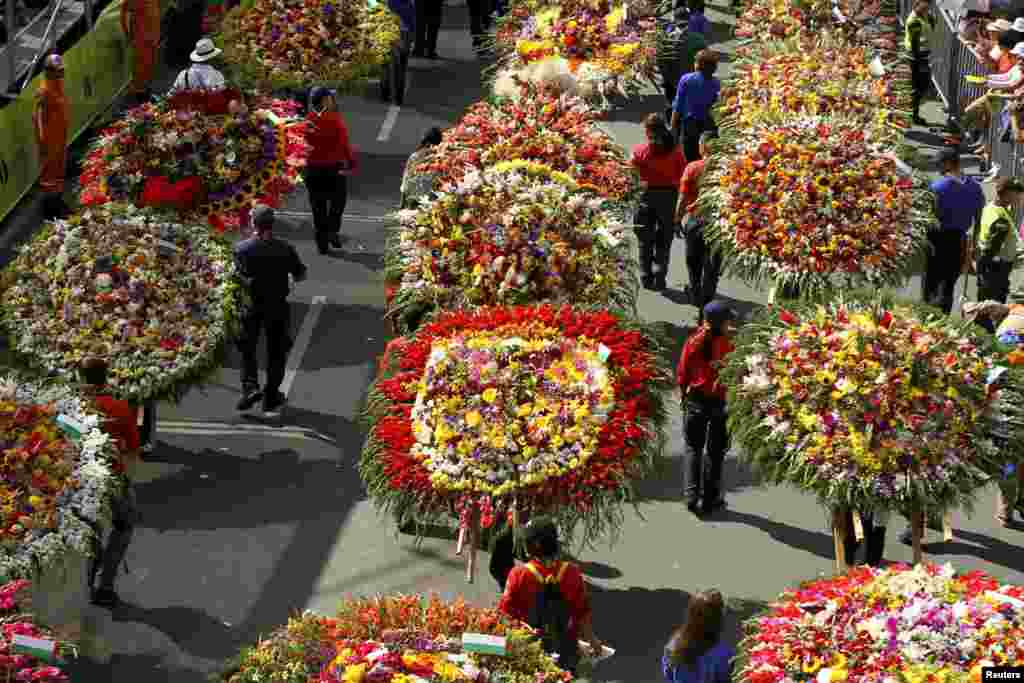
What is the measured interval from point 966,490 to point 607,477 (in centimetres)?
234

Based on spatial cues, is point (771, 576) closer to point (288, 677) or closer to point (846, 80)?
point (288, 677)

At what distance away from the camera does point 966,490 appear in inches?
527

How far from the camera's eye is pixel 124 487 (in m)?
13.9

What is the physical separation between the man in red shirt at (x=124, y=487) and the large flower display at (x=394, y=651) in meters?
3.06

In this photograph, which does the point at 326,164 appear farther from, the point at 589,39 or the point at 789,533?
the point at 789,533

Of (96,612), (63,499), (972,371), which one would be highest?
(972,371)

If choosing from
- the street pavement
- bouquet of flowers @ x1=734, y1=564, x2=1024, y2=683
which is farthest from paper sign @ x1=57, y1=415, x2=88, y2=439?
bouquet of flowers @ x1=734, y1=564, x2=1024, y2=683

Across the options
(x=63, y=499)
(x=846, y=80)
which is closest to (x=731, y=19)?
(x=846, y=80)

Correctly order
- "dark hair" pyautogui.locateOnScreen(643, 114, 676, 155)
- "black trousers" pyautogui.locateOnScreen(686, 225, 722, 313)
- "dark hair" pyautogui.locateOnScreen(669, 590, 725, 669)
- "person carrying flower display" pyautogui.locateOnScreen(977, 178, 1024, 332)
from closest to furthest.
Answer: "dark hair" pyautogui.locateOnScreen(669, 590, 725, 669) → "person carrying flower display" pyautogui.locateOnScreen(977, 178, 1024, 332) → "black trousers" pyautogui.locateOnScreen(686, 225, 722, 313) → "dark hair" pyautogui.locateOnScreen(643, 114, 676, 155)

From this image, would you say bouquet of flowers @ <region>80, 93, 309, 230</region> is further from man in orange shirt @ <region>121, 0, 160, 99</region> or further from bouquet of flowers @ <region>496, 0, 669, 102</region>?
man in orange shirt @ <region>121, 0, 160, 99</region>

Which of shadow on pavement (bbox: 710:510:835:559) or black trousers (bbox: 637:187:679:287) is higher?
black trousers (bbox: 637:187:679:287)

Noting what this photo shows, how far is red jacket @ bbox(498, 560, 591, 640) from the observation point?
480 inches

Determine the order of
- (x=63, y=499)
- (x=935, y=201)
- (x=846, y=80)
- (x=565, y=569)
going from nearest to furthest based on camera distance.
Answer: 1. (x=565, y=569)
2. (x=63, y=499)
3. (x=935, y=201)
4. (x=846, y=80)

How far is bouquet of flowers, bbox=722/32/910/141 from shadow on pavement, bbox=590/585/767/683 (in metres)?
5.51
